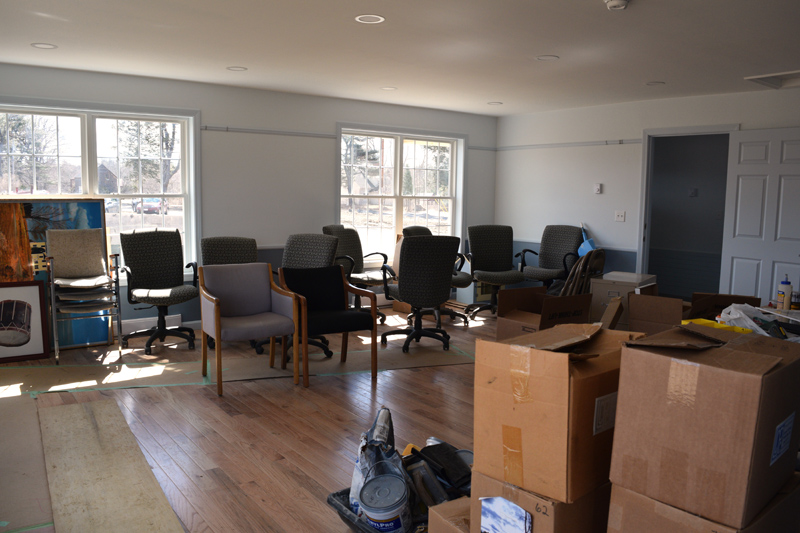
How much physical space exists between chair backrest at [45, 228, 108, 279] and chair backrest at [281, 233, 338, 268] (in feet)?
5.20

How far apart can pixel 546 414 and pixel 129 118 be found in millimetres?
5516

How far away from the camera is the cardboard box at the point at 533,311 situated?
3150 millimetres

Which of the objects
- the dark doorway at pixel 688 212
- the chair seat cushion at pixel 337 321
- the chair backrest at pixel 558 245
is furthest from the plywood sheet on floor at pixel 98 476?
the dark doorway at pixel 688 212

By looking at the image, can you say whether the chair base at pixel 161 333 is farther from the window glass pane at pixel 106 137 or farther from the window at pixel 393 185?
the window at pixel 393 185

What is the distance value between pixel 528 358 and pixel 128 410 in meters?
3.16

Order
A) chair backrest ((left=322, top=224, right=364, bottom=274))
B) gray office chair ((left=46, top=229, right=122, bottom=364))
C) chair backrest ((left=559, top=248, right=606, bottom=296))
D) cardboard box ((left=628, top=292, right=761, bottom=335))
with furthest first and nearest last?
chair backrest ((left=322, top=224, right=364, bottom=274)) → chair backrest ((left=559, top=248, right=606, bottom=296)) → gray office chair ((left=46, top=229, right=122, bottom=364)) → cardboard box ((left=628, top=292, right=761, bottom=335))

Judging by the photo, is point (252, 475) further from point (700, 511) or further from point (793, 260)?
point (793, 260)

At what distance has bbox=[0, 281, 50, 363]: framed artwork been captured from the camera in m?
4.82

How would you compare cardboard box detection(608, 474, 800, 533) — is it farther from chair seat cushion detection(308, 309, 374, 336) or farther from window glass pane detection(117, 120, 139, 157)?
window glass pane detection(117, 120, 139, 157)

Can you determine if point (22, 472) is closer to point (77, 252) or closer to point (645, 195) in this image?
point (77, 252)

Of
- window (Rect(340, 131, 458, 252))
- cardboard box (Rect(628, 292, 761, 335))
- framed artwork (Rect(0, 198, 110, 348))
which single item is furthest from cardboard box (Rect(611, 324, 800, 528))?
window (Rect(340, 131, 458, 252))

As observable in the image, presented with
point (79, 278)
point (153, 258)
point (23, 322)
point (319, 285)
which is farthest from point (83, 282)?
point (319, 285)

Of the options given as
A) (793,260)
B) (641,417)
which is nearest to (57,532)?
(641,417)

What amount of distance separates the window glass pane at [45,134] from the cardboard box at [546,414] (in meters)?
5.24
